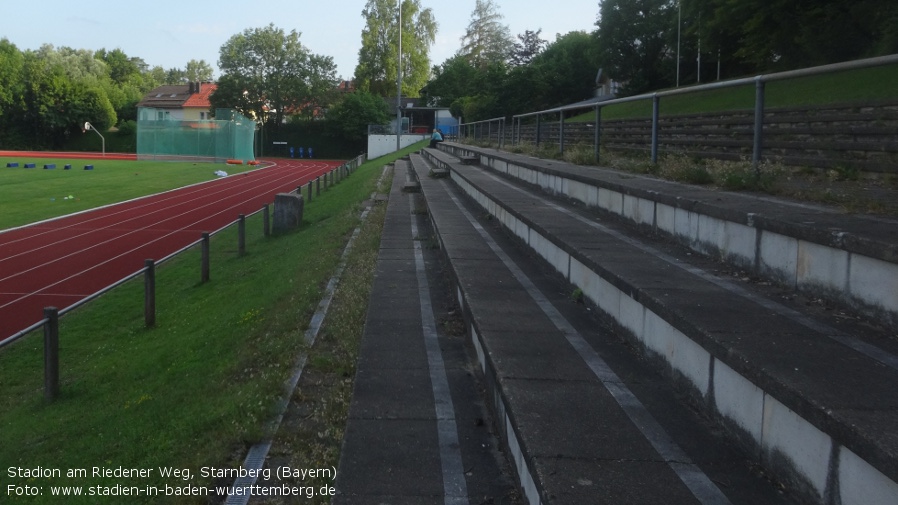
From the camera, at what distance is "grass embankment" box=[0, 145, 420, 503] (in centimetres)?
504

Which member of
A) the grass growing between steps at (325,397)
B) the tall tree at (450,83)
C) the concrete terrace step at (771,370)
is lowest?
the grass growing between steps at (325,397)

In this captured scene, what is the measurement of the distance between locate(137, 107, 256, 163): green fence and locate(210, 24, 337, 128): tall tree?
2293 centimetres

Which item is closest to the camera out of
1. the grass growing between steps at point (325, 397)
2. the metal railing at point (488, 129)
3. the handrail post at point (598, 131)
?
the grass growing between steps at point (325, 397)

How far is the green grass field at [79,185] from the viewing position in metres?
26.1

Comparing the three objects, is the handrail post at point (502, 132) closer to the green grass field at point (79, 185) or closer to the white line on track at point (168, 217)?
the white line on track at point (168, 217)

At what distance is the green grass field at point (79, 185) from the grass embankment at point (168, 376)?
42.5 ft

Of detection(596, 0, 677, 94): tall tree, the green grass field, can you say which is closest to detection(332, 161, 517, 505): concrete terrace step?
the green grass field

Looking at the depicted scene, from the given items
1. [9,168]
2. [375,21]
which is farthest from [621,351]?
[375,21]

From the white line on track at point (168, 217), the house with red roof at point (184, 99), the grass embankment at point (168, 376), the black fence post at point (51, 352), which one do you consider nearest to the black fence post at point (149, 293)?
the grass embankment at point (168, 376)

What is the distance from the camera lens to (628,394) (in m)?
4.07

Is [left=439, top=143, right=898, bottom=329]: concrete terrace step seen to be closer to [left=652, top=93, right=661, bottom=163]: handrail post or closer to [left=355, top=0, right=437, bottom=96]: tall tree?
[left=652, top=93, right=661, bottom=163]: handrail post

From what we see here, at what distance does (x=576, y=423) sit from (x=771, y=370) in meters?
0.90

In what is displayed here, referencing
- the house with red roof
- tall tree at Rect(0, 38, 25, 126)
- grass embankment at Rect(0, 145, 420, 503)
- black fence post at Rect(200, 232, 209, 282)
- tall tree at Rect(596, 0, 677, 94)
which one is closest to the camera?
grass embankment at Rect(0, 145, 420, 503)

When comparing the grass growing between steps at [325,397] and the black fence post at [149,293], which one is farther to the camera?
the black fence post at [149,293]
